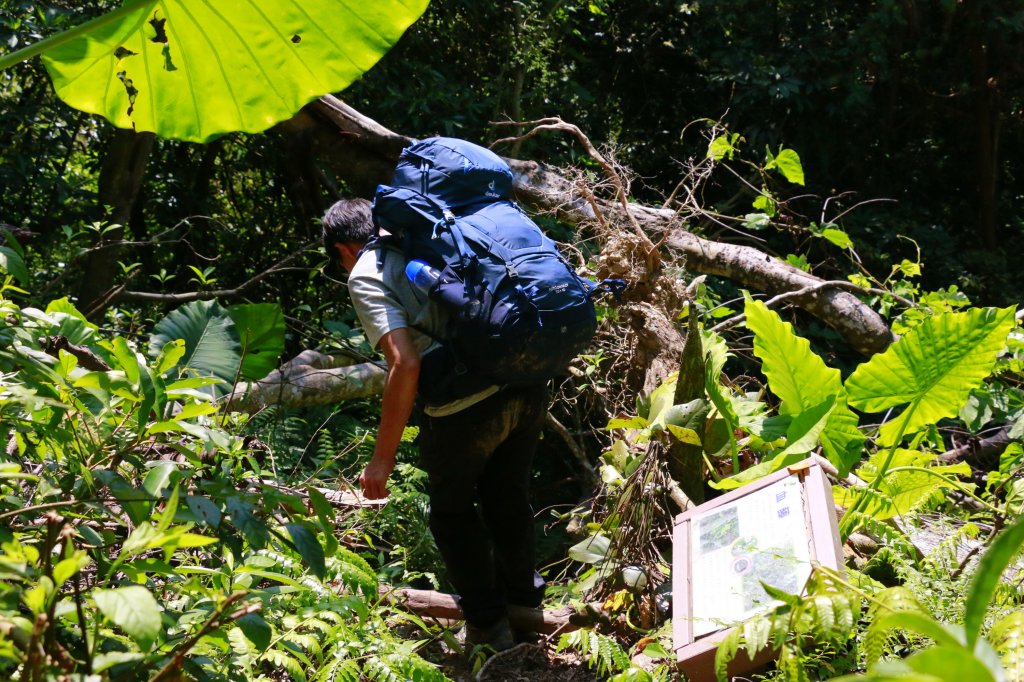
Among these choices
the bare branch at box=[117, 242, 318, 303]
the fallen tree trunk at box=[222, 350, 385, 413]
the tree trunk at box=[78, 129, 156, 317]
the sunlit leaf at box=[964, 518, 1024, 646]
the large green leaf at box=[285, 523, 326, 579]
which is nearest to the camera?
the sunlit leaf at box=[964, 518, 1024, 646]

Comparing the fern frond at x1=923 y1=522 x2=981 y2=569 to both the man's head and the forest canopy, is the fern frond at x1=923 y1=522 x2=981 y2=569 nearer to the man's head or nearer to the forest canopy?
the forest canopy

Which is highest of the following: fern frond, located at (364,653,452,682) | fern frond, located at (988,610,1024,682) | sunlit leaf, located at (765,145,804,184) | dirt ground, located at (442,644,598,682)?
sunlit leaf, located at (765,145,804,184)

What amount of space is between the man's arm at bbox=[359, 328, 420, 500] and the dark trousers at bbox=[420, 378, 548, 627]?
0.17 metres

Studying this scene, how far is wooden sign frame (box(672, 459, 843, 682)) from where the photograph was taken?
1.89 meters

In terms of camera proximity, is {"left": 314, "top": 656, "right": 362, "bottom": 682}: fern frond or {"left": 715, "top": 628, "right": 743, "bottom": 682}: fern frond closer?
{"left": 715, "top": 628, "right": 743, "bottom": 682}: fern frond

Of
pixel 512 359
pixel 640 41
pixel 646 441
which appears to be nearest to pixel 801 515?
pixel 512 359

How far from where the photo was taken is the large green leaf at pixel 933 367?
2.29m

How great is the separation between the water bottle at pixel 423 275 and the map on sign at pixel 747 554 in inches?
35.9

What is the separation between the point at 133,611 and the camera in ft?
3.27

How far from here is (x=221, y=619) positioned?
1.19 meters

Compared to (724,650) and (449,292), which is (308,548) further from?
(449,292)

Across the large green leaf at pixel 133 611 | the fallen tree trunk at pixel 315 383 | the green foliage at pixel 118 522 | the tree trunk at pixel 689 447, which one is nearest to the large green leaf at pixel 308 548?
the green foliage at pixel 118 522

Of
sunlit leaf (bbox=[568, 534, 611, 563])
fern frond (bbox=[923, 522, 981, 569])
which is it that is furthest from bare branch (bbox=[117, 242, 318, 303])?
fern frond (bbox=[923, 522, 981, 569])

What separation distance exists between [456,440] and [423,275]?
0.48 metres
